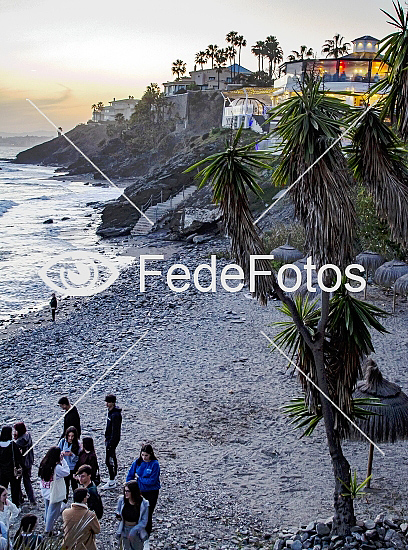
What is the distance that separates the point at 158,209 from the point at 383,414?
1340 inches

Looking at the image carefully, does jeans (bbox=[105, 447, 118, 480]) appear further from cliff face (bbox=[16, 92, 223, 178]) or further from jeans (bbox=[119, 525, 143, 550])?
cliff face (bbox=[16, 92, 223, 178])

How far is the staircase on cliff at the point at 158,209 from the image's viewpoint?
126 ft

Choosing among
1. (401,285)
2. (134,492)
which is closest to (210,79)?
(401,285)

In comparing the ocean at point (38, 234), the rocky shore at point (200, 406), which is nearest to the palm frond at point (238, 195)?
the rocky shore at point (200, 406)

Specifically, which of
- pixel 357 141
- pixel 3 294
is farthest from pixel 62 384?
pixel 3 294

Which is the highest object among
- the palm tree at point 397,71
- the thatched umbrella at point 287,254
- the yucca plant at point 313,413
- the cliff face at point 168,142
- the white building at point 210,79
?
the white building at point 210,79

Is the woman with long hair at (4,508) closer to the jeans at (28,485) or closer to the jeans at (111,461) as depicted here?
the jeans at (28,485)

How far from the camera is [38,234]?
139 feet

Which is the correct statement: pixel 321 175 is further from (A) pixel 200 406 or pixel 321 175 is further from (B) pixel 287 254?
(B) pixel 287 254

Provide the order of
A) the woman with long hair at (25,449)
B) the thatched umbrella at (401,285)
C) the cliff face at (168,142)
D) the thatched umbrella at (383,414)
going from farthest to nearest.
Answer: the cliff face at (168,142)
the thatched umbrella at (401,285)
the thatched umbrella at (383,414)
the woman with long hair at (25,449)

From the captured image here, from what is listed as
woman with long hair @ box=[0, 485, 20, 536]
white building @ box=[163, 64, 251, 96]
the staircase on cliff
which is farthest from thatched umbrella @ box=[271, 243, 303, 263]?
white building @ box=[163, 64, 251, 96]

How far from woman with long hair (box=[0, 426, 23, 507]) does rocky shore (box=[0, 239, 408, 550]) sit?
1.19m

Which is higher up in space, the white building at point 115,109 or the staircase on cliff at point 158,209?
the white building at point 115,109

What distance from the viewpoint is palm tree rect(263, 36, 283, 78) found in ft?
315
